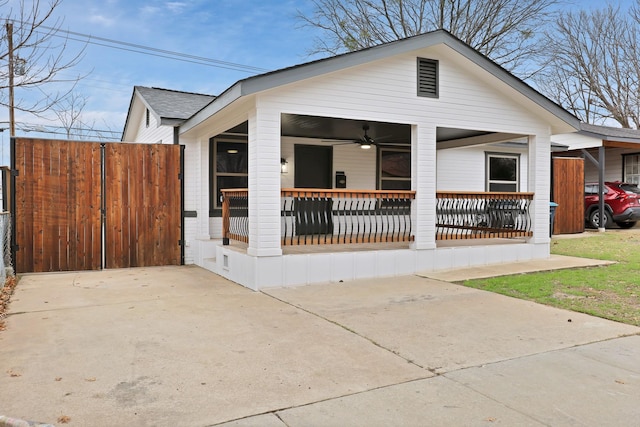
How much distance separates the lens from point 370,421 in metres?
2.67

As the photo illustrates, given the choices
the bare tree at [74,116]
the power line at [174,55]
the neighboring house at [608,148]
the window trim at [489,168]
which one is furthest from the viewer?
the power line at [174,55]

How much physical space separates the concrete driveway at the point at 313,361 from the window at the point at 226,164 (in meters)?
3.41

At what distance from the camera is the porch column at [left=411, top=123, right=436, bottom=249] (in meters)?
7.68

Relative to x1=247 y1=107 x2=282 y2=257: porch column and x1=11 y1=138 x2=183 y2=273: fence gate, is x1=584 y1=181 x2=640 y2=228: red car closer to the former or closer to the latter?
x1=247 y1=107 x2=282 y2=257: porch column

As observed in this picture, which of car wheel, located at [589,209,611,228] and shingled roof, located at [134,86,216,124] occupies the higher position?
shingled roof, located at [134,86,216,124]

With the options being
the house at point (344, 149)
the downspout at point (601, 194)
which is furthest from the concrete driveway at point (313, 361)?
the downspout at point (601, 194)

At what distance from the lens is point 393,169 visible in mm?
11383

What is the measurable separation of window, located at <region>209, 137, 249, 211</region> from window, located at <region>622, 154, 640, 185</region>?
46.8 feet

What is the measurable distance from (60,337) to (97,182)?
435 centimetres

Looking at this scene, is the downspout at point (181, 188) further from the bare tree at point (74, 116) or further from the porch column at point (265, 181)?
the bare tree at point (74, 116)

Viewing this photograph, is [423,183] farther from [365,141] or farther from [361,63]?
[365,141]

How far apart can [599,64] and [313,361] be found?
2985 cm

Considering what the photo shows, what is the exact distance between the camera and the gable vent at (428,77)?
25.2ft

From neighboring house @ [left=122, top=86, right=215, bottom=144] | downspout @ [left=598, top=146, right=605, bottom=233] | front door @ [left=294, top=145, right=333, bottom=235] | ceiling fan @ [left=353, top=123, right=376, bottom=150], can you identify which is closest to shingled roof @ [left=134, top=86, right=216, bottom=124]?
neighboring house @ [left=122, top=86, right=215, bottom=144]
